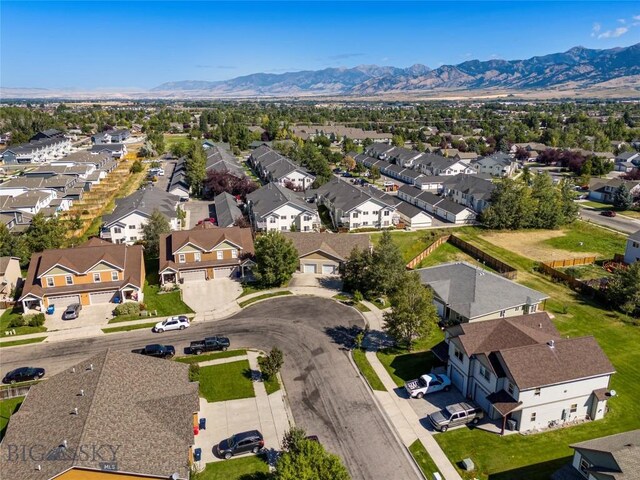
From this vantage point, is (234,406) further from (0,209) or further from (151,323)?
(0,209)

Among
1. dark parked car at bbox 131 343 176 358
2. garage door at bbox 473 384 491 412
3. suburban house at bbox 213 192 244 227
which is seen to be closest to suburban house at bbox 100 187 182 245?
suburban house at bbox 213 192 244 227

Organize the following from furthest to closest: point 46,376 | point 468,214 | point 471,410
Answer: point 468,214, point 46,376, point 471,410

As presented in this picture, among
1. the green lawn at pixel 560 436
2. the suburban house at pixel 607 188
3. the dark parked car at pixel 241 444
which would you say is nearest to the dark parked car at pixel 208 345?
the dark parked car at pixel 241 444

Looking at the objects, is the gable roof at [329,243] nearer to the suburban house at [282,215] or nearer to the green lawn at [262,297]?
the green lawn at [262,297]

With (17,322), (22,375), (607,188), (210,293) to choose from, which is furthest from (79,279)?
(607,188)

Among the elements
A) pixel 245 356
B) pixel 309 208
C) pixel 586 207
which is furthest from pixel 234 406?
pixel 586 207

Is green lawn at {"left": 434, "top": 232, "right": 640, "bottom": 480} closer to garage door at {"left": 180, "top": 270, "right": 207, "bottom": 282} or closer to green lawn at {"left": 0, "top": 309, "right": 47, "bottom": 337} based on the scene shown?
garage door at {"left": 180, "top": 270, "right": 207, "bottom": 282}
